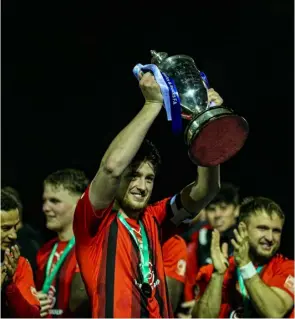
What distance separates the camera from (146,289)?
112 inches

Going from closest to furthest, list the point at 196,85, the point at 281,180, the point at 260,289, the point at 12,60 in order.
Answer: the point at 196,85 < the point at 260,289 < the point at 281,180 < the point at 12,60

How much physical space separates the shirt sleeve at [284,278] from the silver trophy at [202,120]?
4.48 feet

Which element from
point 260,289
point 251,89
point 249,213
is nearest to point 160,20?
point 251,89

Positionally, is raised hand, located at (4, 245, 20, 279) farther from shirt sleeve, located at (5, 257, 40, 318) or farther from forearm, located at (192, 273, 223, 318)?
forearm, located at (192, 273, 223, 318)

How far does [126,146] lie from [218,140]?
1.14ft

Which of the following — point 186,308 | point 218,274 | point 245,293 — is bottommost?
point 186,308

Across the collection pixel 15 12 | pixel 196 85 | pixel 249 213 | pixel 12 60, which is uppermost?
pixel 15 12

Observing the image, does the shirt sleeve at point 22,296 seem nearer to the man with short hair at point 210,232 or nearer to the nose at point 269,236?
the nose at point 269,236

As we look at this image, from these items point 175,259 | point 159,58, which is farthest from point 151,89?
point 175,259

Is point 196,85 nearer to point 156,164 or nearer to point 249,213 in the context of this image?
point 156,164

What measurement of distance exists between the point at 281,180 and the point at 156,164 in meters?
4.13

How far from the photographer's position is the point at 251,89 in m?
7.30

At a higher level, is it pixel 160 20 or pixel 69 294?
pixel 160 20

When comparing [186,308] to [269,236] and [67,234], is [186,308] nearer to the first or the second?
[67,234]
